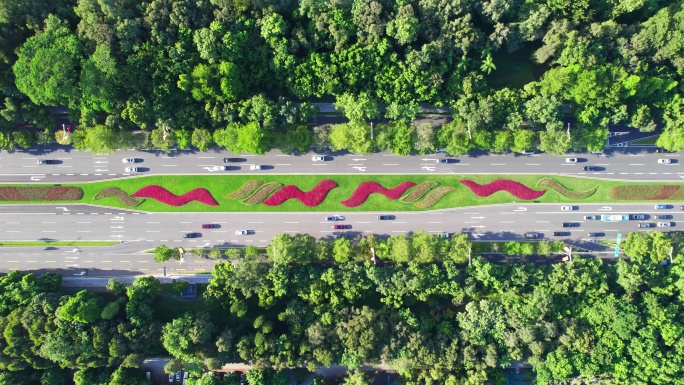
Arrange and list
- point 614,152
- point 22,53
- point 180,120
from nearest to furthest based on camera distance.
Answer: point 22,53
point 180,120
point 614,152

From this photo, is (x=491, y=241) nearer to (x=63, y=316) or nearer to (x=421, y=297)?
(x=421, y=297)

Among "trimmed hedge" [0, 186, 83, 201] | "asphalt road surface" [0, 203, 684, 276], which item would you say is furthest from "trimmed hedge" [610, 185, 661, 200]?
"trimmed hedge" [0, 186, 83, 201]

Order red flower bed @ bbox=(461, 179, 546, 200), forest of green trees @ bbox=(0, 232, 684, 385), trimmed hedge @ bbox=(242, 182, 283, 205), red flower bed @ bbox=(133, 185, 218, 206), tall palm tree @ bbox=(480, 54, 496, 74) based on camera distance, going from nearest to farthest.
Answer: forest of green trees @ bbox=(0, 232, 684, 385) < tall palm tree @ bbox=(480, 54, 496, 74) < red flower bed @ bbox=(461, 179, 546, 200) < red flower bed @ bbox=(133, 185, 218, 206) < trimmed hedge @ bbox=(242, 182, 283, 205)

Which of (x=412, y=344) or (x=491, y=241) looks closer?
(x=412, y=344)

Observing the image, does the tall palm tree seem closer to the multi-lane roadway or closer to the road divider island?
the multi-lane roadway

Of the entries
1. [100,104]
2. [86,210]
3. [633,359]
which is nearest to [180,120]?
[100,104]

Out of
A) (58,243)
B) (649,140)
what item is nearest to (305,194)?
(58,243)

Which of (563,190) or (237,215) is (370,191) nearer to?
(237,215)
